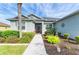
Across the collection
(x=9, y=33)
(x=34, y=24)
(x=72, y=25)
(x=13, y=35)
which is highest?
(x=34, y=24)

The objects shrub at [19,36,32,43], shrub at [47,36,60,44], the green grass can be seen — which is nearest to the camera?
the green grass

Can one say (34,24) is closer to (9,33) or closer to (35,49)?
(9,33)

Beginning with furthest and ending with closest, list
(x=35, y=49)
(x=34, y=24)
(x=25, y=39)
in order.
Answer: (x=34, y=24) < (x=25, y=39) < (x=35, y=49)

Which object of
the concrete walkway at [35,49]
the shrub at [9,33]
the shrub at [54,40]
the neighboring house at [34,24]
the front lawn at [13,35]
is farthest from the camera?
the shrub at [9,33]

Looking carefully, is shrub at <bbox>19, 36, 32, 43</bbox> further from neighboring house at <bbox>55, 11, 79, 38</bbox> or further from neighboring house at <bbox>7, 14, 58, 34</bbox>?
neighboring house at <bbox>55, 11, 79, 38</bbox>

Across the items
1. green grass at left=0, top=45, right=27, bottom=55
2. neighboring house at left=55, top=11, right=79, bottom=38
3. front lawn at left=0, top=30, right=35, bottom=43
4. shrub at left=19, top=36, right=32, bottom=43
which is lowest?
green grass at left=0, top=45, right=27, bottom=55

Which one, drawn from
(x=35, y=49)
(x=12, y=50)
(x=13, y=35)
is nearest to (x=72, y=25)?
(x=35, y=49)

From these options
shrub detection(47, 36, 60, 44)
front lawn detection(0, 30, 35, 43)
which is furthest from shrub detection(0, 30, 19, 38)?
shrub detection(47, 36, 60, 44)

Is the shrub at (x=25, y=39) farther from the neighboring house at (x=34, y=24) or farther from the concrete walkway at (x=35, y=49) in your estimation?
the neighboring house at (x=34, y=24)

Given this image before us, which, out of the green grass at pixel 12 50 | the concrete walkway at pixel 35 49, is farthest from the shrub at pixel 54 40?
the green grass at pixel 12 50

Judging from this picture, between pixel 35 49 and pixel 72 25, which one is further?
pixel 72 25

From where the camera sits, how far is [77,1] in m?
3.67

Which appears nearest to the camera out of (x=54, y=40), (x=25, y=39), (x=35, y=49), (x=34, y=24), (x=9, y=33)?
(x=35, y=49)
